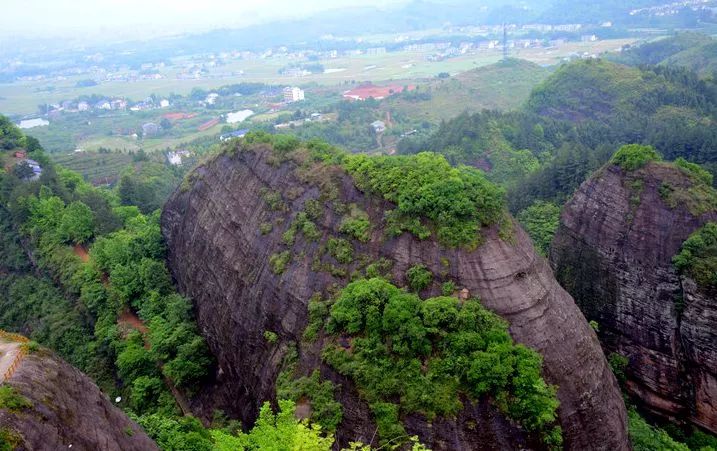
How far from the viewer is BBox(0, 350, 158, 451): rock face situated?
1304cm

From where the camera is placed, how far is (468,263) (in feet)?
61.1

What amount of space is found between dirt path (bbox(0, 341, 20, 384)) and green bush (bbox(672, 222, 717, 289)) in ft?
81.5

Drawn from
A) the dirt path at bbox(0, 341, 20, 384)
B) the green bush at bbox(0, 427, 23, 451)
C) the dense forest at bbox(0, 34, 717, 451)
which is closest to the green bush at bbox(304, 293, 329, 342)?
the dense forest at bbox(0, 34, 717, 451)

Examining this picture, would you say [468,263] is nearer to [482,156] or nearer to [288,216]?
[288,216]

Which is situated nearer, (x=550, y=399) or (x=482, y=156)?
(x=550, y=399)

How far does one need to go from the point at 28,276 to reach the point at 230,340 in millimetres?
20375

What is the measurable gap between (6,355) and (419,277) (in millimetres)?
13199

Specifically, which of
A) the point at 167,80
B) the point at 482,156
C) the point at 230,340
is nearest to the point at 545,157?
the point at 482,156

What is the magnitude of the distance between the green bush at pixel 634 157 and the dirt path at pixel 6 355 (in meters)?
26.2

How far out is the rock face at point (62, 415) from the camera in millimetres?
13039

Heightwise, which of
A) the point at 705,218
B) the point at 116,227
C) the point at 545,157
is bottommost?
the point at 545,157

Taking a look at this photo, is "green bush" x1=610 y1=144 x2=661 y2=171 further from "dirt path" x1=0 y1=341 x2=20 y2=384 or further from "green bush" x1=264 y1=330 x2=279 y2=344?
"dirt path" x1=0 y1=341 x2=20 y2=384

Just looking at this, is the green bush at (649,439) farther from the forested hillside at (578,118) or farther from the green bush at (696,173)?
the forested hillside at (578,118)

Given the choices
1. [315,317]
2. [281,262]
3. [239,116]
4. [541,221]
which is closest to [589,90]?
[541,221]
